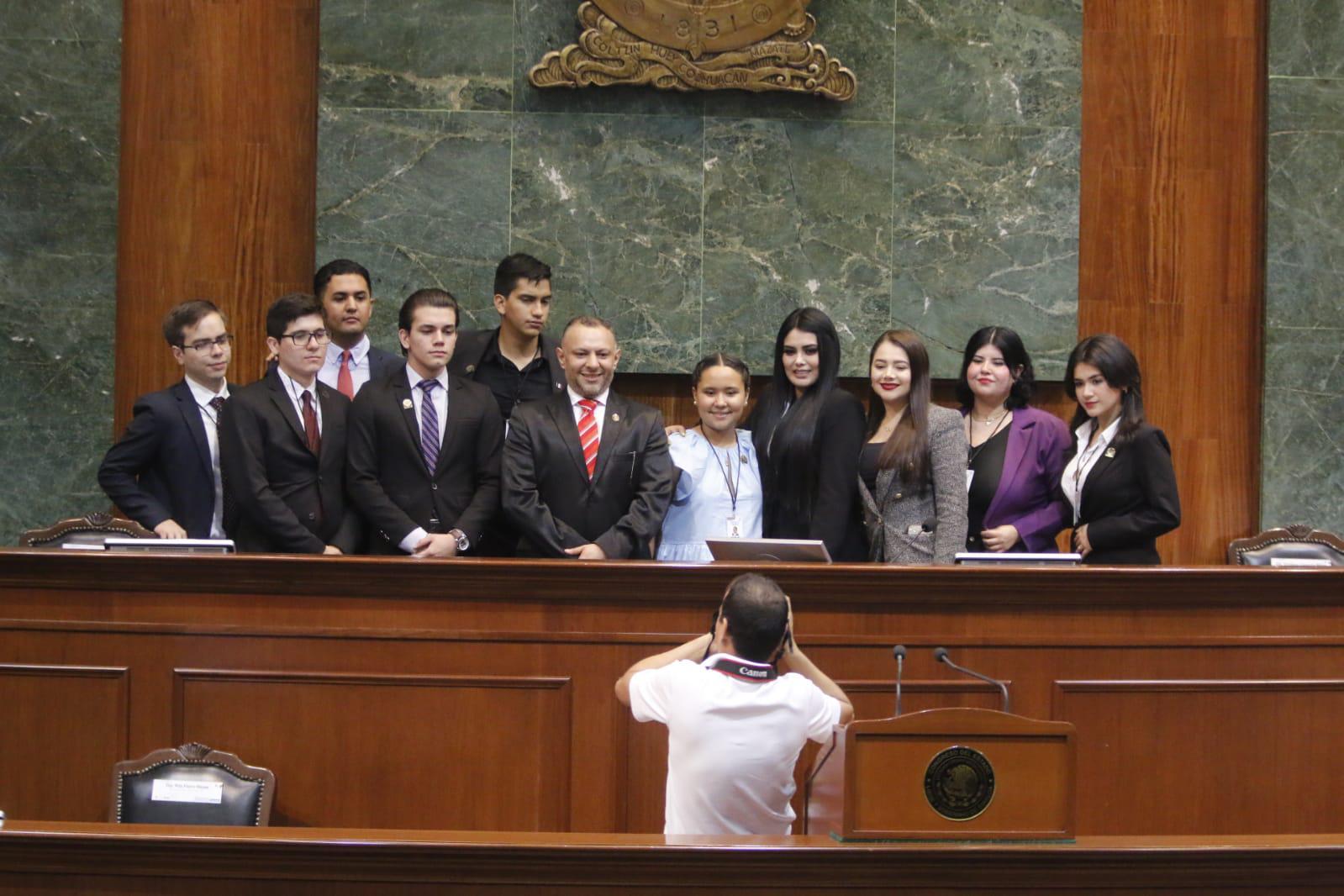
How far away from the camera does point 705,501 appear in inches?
183

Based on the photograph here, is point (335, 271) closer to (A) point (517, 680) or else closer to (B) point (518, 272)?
(B) point (518, 272)

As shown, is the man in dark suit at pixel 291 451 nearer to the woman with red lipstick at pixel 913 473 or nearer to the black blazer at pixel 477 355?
the black blazer at pixel 477 355

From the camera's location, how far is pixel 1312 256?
6.02m

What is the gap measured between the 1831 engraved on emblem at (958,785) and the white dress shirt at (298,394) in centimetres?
252

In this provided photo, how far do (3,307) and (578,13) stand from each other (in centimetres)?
251

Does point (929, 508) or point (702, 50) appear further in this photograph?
point (702, 50)

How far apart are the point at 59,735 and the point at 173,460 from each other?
3.51ft

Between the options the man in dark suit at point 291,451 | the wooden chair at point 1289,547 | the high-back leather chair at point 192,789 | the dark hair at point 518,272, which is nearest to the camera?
the high-back leather chair at point 192,789

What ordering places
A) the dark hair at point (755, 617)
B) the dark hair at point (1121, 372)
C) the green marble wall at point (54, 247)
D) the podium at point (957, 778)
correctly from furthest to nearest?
the green marble wall at point (54, 247)
the dark hair at point (1121, 372)
the dark hair at point (755, 617)
the podium at point (957, 778)

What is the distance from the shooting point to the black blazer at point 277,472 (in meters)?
4.34

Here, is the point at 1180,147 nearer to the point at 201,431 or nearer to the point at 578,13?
the point at 578,13

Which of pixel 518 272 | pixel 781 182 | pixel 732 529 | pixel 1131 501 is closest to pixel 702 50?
pixel 781 182

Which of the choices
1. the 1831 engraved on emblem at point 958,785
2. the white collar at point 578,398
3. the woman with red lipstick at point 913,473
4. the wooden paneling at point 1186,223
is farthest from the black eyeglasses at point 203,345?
the wooden paneling at point 1186,223

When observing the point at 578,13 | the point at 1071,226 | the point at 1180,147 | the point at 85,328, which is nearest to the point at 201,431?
the point at 85,328
